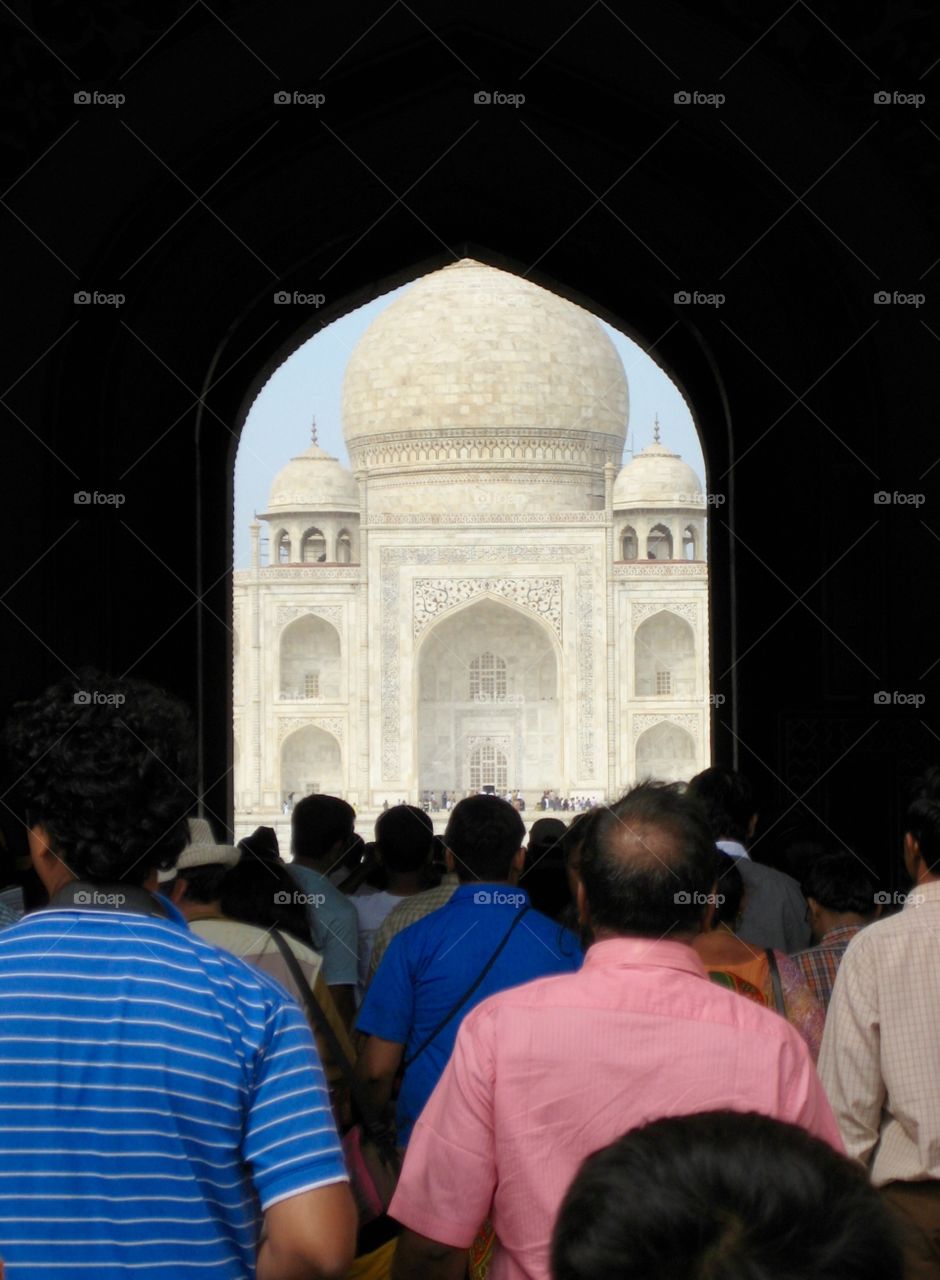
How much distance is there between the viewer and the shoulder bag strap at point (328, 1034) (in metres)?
2.20

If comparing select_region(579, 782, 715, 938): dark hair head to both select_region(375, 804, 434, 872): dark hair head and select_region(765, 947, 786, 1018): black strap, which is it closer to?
select_region(765, 947, 786, 1018): black strap

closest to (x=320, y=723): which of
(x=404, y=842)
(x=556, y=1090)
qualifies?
(x=404, y=842)

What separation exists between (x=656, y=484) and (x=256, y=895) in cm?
2563

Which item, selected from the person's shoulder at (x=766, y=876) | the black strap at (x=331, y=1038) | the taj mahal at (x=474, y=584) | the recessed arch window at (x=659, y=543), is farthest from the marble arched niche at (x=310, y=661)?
the black strap at (x=331, y=1038)

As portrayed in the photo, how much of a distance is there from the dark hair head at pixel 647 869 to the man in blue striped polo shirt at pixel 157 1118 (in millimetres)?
387

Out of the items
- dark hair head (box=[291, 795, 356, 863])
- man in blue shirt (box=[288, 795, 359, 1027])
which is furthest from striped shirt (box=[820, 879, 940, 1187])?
dark hair head (box=[291, 795, 356, 863])

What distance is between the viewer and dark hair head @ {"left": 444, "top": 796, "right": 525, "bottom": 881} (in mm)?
2645

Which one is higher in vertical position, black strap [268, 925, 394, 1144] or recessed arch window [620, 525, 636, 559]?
recessed arch window [620, 525, 636, 559]

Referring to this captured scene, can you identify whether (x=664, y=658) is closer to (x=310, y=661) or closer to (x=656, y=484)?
(x=656, y=484)

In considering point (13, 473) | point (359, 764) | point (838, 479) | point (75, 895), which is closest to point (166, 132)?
point (13, 473)

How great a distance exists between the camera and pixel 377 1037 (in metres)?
2.33

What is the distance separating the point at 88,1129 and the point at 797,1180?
717 millimetres

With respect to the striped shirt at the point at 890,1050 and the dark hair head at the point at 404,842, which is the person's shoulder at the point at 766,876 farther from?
the striped shirt at the point at 890,1050

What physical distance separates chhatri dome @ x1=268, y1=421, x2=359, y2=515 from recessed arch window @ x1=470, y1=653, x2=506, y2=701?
127 inches
